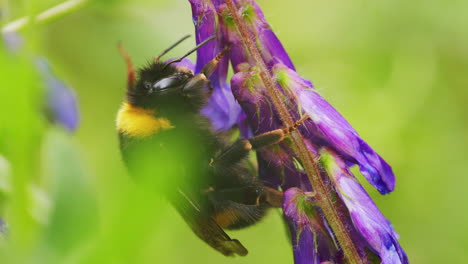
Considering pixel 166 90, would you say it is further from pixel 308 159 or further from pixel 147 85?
pixel 308 159

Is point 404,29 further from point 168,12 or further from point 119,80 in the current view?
point 119,80

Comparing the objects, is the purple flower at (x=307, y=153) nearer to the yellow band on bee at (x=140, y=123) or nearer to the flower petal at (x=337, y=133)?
the flower petal at (x=337, y=133)

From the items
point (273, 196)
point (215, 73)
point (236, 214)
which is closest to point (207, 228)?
point (236, 214)

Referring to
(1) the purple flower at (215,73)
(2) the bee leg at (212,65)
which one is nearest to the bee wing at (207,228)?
(1) the purple flower at (215,73)

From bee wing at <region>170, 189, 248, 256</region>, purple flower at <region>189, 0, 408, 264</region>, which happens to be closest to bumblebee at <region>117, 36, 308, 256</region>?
bee wing at <region>170, 189, 248, 256</region>

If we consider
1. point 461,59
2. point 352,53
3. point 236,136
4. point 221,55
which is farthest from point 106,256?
point 461,59
